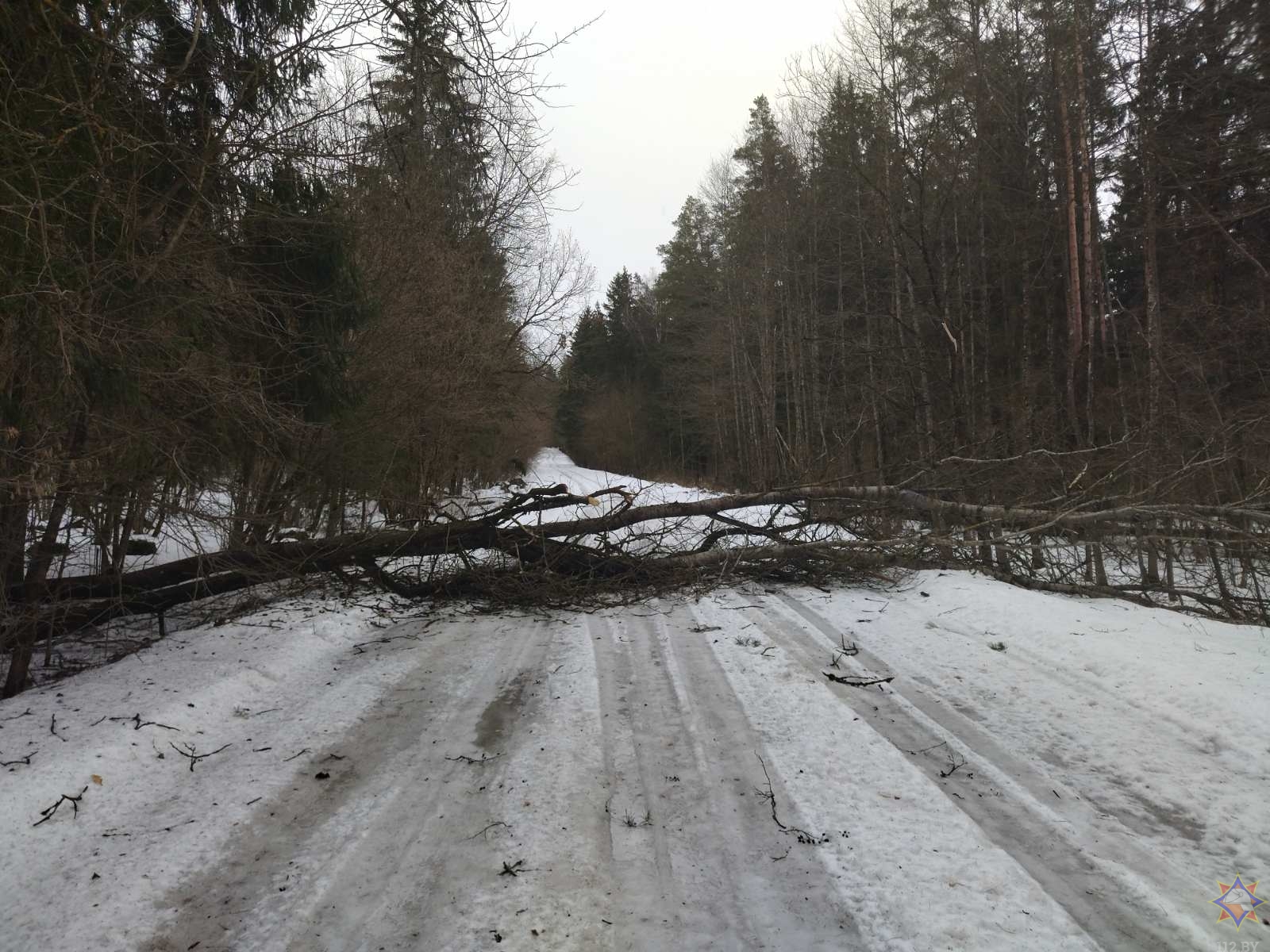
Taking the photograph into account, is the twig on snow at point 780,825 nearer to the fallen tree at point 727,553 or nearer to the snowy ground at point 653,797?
the snowy ground at point 653,797

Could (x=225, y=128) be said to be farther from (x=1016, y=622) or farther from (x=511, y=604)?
(x=1016, y=622)

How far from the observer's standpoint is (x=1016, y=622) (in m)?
5.69

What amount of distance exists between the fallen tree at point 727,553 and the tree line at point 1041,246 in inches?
23.7

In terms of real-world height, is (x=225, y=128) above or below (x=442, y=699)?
above

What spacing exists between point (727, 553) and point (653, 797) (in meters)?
5.26

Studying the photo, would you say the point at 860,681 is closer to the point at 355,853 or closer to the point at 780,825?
the point at 780,825

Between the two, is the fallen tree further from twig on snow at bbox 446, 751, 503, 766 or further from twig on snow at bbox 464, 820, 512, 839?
twig on snow at bbox 464, 820, 512, 839

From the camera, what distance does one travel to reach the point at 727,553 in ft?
27.3

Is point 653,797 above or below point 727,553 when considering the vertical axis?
below

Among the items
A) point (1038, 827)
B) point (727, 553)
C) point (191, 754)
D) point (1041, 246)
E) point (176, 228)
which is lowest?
point (1038, 827)

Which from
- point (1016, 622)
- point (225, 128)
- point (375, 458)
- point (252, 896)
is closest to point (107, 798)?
point (252, 896)

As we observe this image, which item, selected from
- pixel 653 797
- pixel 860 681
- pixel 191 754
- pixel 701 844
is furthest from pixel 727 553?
pixel 191 754

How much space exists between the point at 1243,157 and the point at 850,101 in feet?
28.8

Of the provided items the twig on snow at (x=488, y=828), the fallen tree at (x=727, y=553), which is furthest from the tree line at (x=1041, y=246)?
the twig on snow at (x=488, y=828)
